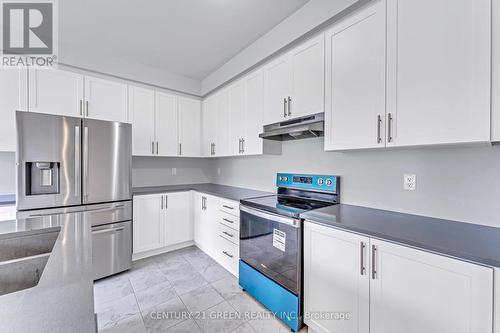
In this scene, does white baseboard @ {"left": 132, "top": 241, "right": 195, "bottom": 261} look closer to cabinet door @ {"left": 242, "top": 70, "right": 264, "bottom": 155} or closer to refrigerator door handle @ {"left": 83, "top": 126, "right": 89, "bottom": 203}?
refrigerator door handle @ {"left": 83, "top": 126, "right": 89, "bottom": 203}

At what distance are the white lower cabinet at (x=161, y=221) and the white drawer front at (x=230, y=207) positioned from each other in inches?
35.2

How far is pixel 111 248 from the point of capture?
8.18 ft

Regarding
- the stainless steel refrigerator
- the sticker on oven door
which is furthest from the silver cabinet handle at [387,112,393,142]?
the stainless steel refrigerator

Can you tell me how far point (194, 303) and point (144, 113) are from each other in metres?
2.56

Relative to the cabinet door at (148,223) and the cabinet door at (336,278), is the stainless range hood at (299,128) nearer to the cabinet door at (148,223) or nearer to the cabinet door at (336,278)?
the cabinet door at (336,278)

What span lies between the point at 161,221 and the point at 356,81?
2.85 m

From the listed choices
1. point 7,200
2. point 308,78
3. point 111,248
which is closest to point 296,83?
point 308,78

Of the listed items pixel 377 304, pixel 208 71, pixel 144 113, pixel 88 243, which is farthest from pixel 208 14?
pixel 377 304

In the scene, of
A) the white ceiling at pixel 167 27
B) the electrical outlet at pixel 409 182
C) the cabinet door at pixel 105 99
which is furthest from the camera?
the cabinet door at pixel 105 99

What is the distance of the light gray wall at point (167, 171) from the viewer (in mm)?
3383

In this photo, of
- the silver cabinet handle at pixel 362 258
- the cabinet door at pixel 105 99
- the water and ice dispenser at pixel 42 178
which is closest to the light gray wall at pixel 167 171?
the cabinet door at pixel 105 99

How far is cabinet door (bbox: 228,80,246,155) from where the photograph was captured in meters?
2.73

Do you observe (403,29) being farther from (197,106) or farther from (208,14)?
(197,106)

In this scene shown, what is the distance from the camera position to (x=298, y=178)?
91.5 inches
